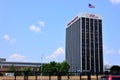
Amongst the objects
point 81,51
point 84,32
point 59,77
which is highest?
point 84,32

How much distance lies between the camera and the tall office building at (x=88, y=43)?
183m

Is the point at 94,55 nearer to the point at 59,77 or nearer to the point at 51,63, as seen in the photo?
the point at 51,63

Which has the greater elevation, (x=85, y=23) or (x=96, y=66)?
(x=85, y=23)

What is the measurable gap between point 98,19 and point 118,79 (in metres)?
172

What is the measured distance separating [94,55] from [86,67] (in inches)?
346

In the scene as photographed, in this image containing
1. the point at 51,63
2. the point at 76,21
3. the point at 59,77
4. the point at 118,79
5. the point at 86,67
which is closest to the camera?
the point at 118,79

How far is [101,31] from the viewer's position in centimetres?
19125

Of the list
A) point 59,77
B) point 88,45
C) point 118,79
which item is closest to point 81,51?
point 88,45

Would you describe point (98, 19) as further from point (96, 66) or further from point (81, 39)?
point (96, 66)

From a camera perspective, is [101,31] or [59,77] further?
[101,31]

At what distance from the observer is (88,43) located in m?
185

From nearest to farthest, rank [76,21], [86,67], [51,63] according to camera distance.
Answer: [51,63]
[86,67]
[76,21]

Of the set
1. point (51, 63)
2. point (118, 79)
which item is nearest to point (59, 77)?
point (118, 79)

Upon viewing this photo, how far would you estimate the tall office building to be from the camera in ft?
599
